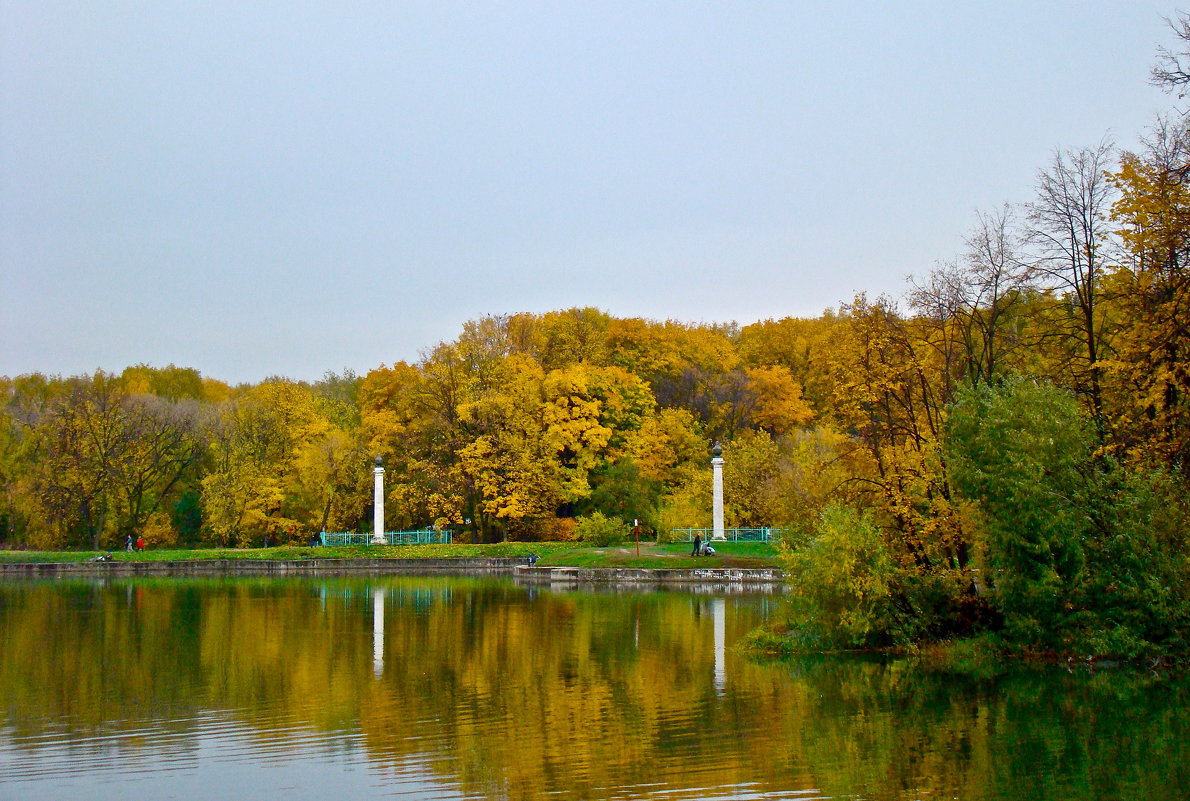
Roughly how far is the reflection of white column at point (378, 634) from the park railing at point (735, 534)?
17.1m

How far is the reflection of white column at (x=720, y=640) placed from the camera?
59.4 feet

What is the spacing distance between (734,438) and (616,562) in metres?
18.8

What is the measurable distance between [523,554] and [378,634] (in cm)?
2531

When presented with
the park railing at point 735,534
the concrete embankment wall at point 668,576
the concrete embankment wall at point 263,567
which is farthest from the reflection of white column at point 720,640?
the concrete embankment wall at point 263,567

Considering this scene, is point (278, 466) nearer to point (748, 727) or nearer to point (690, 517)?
point (690, 517)

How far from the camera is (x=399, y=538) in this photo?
56531mm

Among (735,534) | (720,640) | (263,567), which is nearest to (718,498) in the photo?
(735,534)

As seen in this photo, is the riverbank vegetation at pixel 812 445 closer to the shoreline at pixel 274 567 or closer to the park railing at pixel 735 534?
the park railing at pixel 735 534

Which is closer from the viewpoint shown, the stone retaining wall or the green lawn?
the stone retaining wall

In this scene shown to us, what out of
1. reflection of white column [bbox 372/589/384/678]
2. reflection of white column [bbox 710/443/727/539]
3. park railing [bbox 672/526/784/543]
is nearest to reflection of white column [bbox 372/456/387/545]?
park railing [bbox 672/526/784/543]

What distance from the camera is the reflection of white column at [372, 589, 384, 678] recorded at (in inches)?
786

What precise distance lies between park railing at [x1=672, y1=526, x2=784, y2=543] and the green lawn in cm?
172

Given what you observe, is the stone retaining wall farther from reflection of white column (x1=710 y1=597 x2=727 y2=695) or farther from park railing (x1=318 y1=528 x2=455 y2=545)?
park railing (x1=318 y1=528 x2=455 y2=545)

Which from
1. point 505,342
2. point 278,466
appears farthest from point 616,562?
point 278,466
